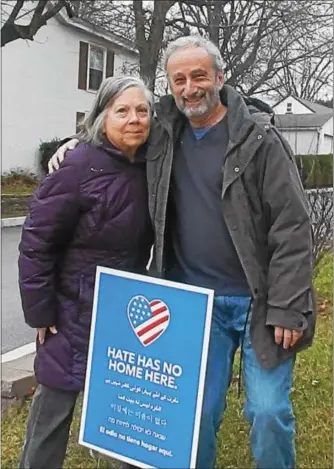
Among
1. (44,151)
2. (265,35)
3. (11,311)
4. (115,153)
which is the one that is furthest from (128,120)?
(44,151)

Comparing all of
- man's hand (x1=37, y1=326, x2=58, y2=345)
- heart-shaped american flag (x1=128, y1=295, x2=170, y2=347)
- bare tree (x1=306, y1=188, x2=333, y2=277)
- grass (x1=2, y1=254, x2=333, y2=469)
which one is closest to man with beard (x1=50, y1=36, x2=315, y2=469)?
heart-shaped american flag (x1=128, y1=295, x2=170, y2=347)

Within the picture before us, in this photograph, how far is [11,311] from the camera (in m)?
7.43

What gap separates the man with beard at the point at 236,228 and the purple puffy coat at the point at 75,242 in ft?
0.31

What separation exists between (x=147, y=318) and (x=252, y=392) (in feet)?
1.69

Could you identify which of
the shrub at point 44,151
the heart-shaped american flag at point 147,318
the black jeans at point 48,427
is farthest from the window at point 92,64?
the heart-shaped american flag at point 147,318

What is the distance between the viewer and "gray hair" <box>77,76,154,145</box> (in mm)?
2781

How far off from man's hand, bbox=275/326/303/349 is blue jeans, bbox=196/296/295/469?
11 centimetres

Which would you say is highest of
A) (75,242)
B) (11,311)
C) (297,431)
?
(75,242)

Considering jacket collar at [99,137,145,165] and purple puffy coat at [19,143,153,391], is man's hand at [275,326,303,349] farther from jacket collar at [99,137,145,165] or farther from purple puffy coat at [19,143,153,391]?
jacket collar at [99,137,145,165]

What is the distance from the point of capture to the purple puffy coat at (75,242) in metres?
2.71

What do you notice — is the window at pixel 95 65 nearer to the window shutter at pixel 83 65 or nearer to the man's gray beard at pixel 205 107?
the window shutter at pixel 83 65

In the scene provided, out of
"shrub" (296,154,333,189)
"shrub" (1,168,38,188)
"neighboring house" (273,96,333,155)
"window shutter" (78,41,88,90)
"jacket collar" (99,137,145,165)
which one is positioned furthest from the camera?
"window shutter" (78,41,88,90)

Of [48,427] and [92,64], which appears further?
[92,64]

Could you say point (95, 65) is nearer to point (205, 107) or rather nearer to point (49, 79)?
point (49, 79)
